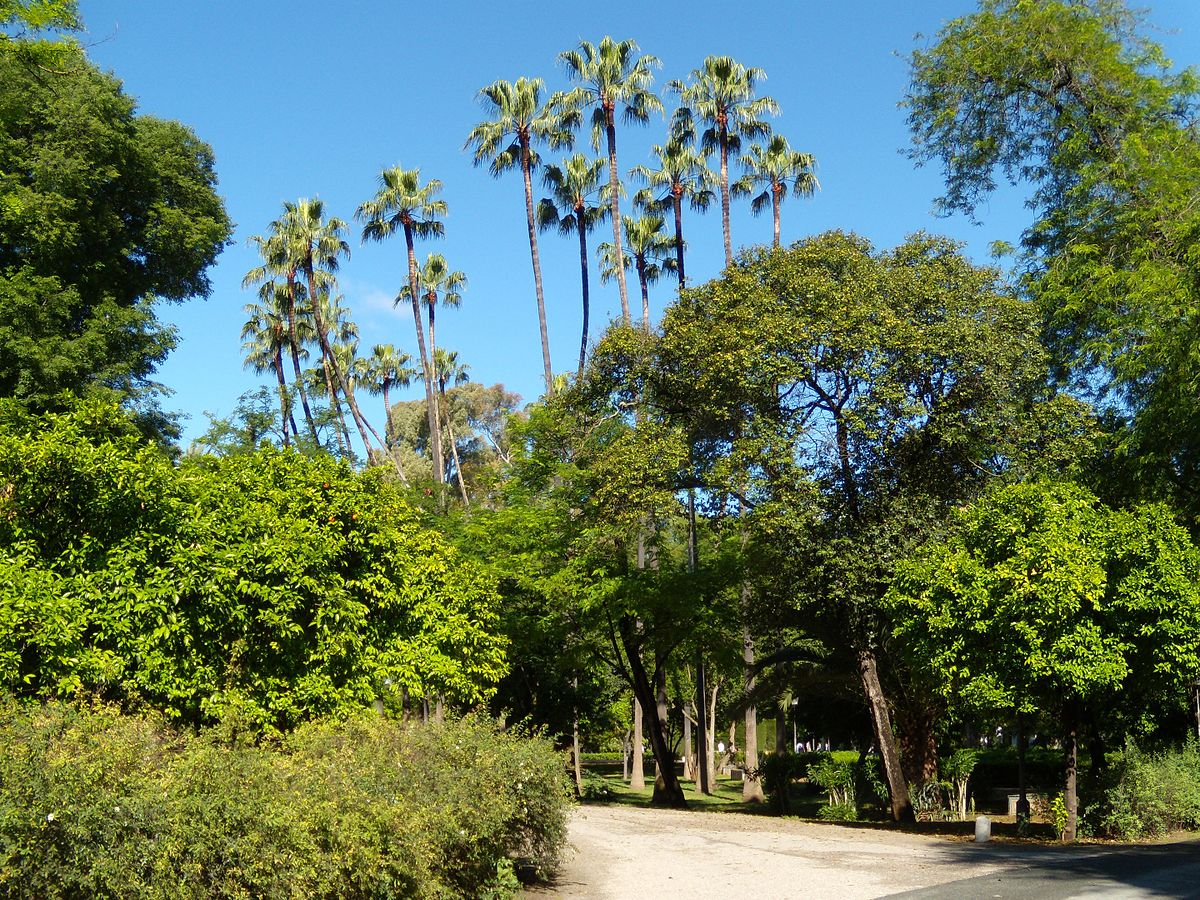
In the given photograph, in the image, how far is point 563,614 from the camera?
28141 mm

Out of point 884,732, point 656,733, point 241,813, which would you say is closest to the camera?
point 241,813

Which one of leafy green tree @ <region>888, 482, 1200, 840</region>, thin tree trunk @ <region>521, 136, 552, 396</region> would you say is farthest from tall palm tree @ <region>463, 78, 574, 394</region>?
leafy green tree @ <region>888, 482, 1200, 840</region>

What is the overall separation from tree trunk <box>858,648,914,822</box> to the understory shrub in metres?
4.17

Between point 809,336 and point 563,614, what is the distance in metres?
11.4

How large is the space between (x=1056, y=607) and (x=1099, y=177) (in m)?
10.3

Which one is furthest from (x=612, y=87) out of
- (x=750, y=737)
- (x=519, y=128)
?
(x=750, y=737)

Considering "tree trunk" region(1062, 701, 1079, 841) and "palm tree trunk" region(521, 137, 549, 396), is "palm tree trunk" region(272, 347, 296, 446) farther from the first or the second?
"tree trunk" region(1062, 701, 1079, 841)

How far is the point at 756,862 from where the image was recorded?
14430 mm

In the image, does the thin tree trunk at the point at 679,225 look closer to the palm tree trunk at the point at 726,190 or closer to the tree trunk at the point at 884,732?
the palm tree trunk at the point at 726,190

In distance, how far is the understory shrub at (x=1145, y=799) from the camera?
17484mm

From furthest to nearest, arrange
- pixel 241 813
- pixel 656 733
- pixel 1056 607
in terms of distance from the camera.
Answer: pixel 656 733, pixel 1056 607, pixel 241 813

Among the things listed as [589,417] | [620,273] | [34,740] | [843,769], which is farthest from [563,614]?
[34,740]

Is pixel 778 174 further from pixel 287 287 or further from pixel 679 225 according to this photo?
pixel 287 287

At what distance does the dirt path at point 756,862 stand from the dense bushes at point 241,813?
7.57 feet
